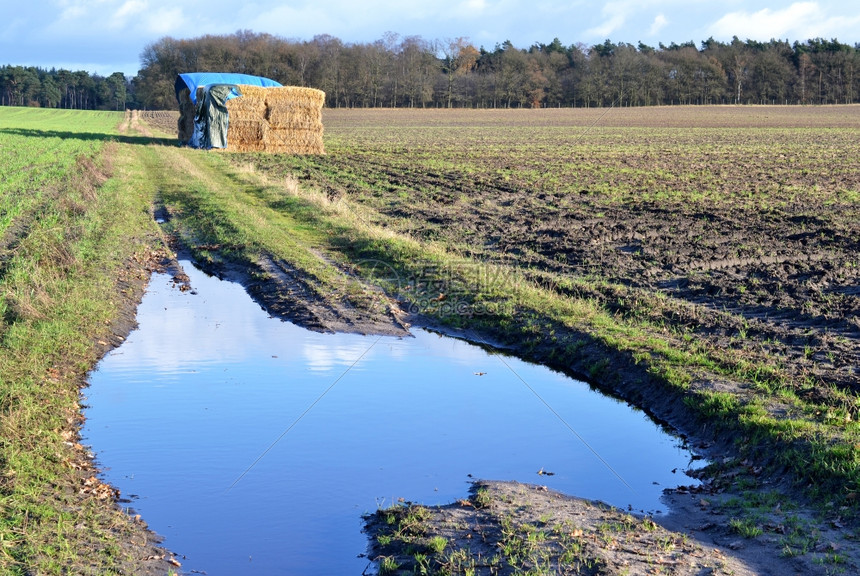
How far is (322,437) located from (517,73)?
11526 cm

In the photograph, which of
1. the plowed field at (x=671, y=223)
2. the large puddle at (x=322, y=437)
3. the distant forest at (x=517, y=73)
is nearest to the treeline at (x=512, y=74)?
the distant forest at (x=517, y=73)

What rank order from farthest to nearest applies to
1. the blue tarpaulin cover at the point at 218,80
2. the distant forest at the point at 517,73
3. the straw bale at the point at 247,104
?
the distant forest at the point at 517,73 < the blue tarpaulin cover at the point at 218,80 < the straw bale at the point at 247,104

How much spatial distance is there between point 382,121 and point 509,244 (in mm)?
72127

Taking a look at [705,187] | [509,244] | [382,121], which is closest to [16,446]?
[509,244]

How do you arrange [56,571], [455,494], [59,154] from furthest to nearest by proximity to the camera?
[59,154], [455,494], [56,571]

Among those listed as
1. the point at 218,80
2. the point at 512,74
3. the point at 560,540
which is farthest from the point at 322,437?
the point at 512,74

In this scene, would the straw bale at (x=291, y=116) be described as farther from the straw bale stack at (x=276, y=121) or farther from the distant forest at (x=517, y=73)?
the distant forest at (x=517, y=73)

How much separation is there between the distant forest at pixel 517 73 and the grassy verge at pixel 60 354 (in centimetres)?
9306

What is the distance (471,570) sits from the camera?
542 centimetres

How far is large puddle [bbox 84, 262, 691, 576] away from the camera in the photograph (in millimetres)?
6445

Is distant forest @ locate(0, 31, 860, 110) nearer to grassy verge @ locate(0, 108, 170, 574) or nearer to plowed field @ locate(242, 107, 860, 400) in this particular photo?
plowed field @ locate(242, 107, 860, 400)

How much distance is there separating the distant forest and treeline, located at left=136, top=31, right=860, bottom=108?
0.45 ft

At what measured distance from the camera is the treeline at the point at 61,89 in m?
146

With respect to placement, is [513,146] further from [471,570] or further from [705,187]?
[471,570]
